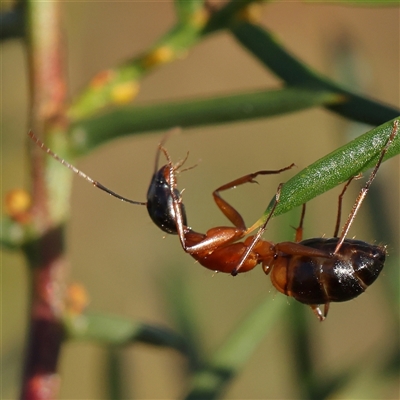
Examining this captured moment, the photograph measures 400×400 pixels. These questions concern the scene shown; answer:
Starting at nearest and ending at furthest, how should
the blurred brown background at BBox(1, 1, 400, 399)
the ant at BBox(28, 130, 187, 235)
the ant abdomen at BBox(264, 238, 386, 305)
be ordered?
the ant abdomen at BBox(264, 238, 386, 305)
the ant at BBox(28, 130, 187, 235)
the blurred brown background at BBox(1, 1, 400, 399)

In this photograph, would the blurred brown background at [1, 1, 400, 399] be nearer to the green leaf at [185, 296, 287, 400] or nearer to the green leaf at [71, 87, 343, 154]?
the green leaf at [185, 296, 287, 400]

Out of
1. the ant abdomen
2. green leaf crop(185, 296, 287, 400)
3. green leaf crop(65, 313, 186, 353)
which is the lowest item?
green leaf crop(185, 296, 287, 400)

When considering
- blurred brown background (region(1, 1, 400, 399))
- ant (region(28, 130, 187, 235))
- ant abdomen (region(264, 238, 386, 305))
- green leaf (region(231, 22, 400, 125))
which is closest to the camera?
green leaf (region(231, 22, 400, 125))

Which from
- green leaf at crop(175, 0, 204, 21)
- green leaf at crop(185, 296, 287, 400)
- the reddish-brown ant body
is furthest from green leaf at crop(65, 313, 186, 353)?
green leaf at crop(175, 0, 204, 21)

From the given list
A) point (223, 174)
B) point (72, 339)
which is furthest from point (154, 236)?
point (72, 339)

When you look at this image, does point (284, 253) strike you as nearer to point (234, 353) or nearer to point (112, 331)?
point (234, 353)

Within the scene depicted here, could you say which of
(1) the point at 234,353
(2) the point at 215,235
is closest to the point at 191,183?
(2) the point at 215,235

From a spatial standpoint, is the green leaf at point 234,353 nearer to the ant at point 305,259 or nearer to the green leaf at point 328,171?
the ant at point 305,259
